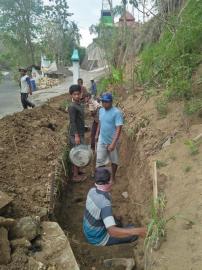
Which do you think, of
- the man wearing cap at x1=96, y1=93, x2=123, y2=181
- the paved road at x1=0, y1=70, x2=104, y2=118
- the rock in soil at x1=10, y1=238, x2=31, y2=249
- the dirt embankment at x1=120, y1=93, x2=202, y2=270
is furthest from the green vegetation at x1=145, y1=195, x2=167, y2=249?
the paved road at x1=0, y1=70, x2=104, y2=118

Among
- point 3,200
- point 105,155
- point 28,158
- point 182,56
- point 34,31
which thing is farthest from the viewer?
point 34,31

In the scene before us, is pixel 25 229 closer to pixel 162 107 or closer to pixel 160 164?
pixel 160 164

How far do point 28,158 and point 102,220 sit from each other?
9.32ft

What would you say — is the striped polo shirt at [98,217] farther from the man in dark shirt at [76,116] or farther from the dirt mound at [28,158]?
the man in dark shirt at [76,116]

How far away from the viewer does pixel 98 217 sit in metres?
4.18

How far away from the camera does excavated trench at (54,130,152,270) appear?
4.56 metres

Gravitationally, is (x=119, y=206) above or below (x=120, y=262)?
below

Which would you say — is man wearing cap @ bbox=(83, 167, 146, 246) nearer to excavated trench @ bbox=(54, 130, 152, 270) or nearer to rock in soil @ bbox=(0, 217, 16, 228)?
excavated trench @ bbox=(54, 130, 152, 270)

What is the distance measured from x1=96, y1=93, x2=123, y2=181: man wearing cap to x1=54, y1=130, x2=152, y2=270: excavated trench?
52 centimetres

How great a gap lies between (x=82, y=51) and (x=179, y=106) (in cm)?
5405

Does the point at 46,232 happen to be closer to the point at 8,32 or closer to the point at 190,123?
the point at 190,123

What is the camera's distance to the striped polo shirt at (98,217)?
4.02 meters

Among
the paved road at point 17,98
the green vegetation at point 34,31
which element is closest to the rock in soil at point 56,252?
the paved road at point 17,98

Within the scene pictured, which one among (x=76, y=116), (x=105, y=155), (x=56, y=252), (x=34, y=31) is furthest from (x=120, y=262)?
(x=34, y=31)
